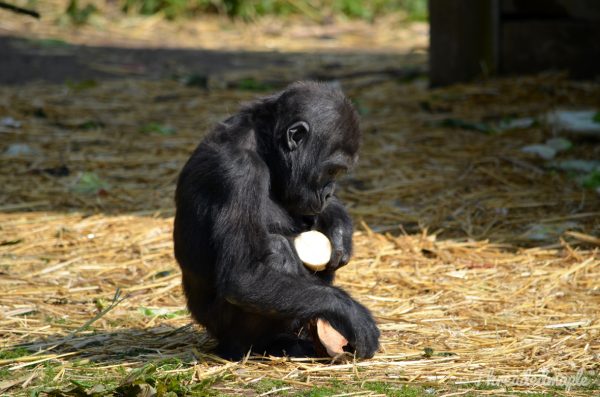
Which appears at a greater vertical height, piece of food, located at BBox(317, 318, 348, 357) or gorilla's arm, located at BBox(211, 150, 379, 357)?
gorilla's arm, located at BBox(211, 150, 379, 357)

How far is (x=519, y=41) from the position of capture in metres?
11.0

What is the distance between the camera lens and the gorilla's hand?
4.42 metres

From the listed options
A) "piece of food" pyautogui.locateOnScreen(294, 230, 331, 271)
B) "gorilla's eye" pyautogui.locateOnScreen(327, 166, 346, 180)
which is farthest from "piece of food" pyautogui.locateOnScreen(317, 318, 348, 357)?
"gorilla's eye" pyautogui.locateOnScreen(327, 166, 346, 180)

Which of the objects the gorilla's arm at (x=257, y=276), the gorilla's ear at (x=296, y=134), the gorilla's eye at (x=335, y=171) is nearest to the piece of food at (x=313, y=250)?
the gorilla's arm at (x=257, y=276)

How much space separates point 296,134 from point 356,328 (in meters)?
0.98

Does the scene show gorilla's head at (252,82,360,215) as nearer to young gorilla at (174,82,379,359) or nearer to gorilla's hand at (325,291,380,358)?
young gorilla at (174,82,379,359)

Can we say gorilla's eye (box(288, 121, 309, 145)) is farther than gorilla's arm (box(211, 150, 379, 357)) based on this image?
Yes

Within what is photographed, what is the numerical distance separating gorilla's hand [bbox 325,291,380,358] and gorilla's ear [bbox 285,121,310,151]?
77cm

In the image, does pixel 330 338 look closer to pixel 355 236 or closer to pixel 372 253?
pixel 372 253

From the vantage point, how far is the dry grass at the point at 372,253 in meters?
4.38

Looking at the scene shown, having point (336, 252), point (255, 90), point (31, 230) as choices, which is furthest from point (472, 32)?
point (336, 252)

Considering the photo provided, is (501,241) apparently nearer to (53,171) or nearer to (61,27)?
(53,171)

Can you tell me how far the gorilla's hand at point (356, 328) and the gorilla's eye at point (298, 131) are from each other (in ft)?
2.62

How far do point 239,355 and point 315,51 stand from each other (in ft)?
35.0
